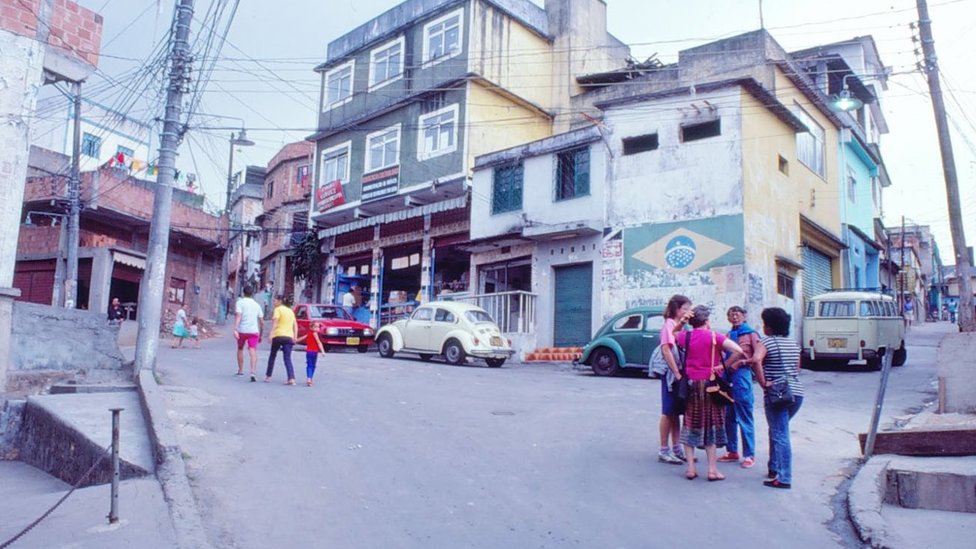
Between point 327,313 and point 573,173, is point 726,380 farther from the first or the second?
point 327,313

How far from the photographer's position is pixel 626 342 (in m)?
16.2

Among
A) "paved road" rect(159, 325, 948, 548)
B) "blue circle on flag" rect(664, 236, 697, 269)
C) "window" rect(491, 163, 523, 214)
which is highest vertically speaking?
"window" rect(491, 163, 523, 214)

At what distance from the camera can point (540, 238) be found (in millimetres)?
21953

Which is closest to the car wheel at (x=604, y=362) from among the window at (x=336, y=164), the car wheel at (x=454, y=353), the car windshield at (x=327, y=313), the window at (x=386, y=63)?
the car wheel at (x=454, y=353)

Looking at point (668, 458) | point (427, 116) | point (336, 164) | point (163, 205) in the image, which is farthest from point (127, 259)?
point (668, 458)

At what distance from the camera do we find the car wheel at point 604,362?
16359 mm

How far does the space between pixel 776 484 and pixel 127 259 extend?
95.8 feet

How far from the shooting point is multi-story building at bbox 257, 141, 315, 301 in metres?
37.8

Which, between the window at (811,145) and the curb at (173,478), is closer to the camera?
the curb at (173,478)

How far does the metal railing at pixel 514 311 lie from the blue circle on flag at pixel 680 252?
15.1 ft

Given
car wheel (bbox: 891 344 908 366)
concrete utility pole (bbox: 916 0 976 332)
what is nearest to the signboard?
car wheel (bbox: 891 344 908 366)

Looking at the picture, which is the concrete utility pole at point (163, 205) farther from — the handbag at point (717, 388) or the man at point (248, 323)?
the handbag at point (717, 388)

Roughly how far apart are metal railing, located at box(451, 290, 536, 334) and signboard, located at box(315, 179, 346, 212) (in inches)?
405

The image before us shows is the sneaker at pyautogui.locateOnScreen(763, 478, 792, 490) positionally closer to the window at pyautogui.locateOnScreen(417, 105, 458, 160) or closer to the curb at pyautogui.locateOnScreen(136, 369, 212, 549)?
the curb at pyautogui.locateOnScreen(136, 369, 212, 549)
